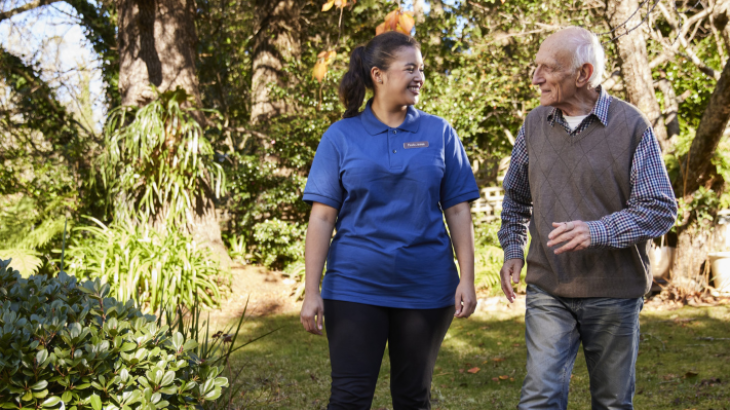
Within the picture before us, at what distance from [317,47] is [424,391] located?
8.60 metres

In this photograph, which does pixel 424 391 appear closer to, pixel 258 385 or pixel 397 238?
pixel 397 238

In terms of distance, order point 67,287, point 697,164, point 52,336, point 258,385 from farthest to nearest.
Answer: point 697,164, point 258,385, point 67,287, point 52,336

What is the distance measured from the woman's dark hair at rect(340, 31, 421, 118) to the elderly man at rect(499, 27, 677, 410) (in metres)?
0.53

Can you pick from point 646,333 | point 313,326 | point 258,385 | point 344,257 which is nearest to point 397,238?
point 344,257

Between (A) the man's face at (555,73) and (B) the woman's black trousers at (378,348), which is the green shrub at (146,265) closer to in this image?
(B) the woman's black trousers at (378,348)

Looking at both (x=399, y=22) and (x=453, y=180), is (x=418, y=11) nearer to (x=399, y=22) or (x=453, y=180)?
(x=399, y=22)

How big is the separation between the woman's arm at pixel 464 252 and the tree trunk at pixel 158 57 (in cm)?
544

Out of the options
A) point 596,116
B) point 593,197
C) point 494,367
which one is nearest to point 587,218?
point 593,197

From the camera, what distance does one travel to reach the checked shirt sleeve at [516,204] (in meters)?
2.51

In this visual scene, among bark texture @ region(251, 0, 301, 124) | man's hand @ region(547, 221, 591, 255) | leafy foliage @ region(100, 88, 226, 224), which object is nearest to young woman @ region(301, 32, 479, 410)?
man's hand @ region(547, 221, 591, 255)

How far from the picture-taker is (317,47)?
401 inches

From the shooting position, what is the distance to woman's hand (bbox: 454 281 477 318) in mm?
2252

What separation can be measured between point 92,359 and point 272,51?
7.98 m

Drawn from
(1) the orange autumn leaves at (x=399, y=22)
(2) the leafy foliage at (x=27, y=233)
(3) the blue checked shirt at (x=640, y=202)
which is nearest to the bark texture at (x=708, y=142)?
(1) the orange autumn leaves at (x=399, y=22)
